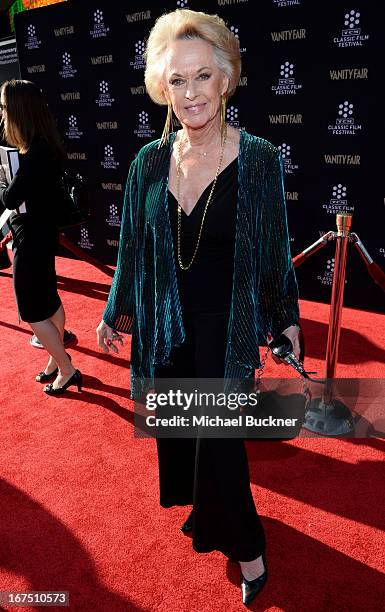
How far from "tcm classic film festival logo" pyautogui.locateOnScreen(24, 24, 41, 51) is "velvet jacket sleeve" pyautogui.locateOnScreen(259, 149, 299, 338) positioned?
21.7 feet

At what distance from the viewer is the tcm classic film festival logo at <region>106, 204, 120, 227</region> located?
7.02 m

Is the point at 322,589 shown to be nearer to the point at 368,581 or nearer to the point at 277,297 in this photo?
the point at 368,581

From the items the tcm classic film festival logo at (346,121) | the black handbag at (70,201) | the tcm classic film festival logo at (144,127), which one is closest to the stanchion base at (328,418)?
the black handbag at (70,201)

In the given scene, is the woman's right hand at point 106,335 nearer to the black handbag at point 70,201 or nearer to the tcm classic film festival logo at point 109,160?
the black handbag at point 70,201

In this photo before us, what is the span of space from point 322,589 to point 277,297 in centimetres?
120

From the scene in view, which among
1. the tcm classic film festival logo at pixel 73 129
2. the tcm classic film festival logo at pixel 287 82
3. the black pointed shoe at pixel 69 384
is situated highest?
the tcm classic film festival logo at pixel 287 82

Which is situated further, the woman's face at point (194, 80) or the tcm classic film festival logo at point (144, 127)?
the tcm classic film festival logo at point (144, 127)

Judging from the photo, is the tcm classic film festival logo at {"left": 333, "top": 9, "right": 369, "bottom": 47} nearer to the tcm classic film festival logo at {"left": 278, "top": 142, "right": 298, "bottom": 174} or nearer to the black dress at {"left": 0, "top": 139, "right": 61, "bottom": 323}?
the tcm classic film festival logo at {"left": 278, "top": 142, "right": 298, "bottom": 174}

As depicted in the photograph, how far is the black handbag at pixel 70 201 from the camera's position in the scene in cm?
313

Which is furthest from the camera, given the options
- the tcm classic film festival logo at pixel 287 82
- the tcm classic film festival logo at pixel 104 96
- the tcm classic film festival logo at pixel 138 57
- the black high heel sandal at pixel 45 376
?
the tcm classic film festival logo at pixel 104 96

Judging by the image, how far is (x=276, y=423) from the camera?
10.5 feet

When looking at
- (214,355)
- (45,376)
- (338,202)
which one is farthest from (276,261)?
(338,202)

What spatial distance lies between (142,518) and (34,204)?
184 centimetres

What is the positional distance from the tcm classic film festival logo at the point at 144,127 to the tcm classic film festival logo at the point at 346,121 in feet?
7.77
